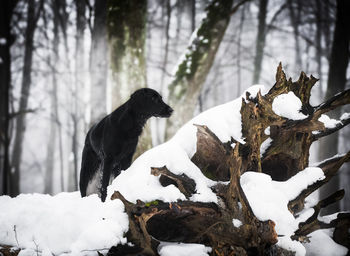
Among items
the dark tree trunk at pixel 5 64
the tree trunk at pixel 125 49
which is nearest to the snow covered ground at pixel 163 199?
the tree trunk at pixel 125 49

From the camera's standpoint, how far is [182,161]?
2.05 m

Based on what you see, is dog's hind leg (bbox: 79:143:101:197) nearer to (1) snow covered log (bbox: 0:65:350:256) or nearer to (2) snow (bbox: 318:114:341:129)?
(1) snow covered log (bbox: 0:65:350:256)

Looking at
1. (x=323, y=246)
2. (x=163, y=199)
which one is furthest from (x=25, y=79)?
(x=323, y=246)

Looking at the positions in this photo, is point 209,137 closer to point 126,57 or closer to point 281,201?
point 281,201

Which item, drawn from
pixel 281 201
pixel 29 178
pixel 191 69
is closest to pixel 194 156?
pixel 281 201

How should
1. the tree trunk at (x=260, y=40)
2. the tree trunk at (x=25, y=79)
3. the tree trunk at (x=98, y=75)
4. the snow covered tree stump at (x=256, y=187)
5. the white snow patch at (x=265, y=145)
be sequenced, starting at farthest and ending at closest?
1. the tree trunk at (x=260, y=40)
2. the tree trunk at (x=25, y=79)
3. the tree trunk at (x=98, y=75)
4. the white snow patch at (x=265, y=145)
5. the snow covered tree stump at (x=256, y=187)

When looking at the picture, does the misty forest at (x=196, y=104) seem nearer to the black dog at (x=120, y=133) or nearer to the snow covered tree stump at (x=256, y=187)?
the snow covered tree stump at (x=256, y=187)

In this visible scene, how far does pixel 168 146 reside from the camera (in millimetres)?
2242

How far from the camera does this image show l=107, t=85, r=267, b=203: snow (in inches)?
74.2

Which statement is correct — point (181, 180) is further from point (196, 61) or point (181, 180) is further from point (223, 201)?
point (196, 61)

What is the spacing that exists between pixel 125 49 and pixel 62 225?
11.6ft

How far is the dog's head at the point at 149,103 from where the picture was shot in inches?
111

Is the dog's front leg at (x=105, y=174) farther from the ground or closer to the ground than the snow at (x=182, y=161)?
closer to the ground

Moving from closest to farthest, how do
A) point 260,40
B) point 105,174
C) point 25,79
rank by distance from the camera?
point 105,174 < point 260,40 < point 25,79
